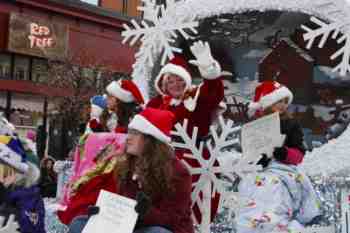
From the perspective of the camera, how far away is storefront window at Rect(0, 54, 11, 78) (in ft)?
71.6

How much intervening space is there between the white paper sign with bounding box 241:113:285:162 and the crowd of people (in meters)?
0.08

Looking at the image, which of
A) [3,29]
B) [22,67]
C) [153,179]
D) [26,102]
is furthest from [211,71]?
[22,67]

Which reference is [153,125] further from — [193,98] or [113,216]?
[193,98]

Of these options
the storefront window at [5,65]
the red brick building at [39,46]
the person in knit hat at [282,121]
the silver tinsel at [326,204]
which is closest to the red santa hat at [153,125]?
the person in knit hat at [282,121]

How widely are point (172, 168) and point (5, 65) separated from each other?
1991 centimetres

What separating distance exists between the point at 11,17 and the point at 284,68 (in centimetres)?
1635

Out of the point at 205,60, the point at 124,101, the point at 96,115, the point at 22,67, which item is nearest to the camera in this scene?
the point at 205,60

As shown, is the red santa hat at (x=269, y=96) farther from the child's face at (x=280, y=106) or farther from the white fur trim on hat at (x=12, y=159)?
the white fur trim on hat at (x=12, y=159)

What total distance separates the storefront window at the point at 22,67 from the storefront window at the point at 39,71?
0.86 feet

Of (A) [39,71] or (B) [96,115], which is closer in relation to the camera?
(B) [96,115]

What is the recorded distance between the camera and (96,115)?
19.2 feet

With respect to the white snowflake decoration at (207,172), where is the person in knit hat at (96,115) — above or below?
above

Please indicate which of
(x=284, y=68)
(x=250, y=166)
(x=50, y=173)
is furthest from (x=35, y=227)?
(x=50, y=173)

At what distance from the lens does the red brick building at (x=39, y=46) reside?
21.9 m
